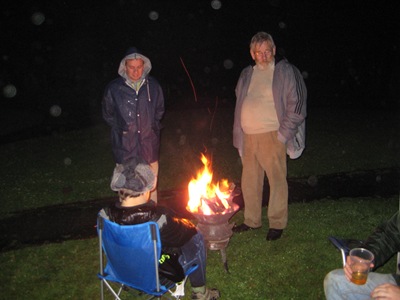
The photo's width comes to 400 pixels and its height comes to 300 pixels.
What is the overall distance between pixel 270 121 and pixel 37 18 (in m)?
18.5

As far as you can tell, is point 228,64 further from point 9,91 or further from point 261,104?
point 261,104

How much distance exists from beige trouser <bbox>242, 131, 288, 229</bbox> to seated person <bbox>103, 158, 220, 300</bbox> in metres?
1.74

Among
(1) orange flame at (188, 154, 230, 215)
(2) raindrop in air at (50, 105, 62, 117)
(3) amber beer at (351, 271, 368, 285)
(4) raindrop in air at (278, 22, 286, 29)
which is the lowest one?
(3) amber beer at (351, 271, 368, 285)

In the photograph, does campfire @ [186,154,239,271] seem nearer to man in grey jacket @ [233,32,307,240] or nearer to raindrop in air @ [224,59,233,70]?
man in grey jacket @ [233,32,307,240]

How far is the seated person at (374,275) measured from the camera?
2.72 m

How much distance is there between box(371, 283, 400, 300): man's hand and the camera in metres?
2.38

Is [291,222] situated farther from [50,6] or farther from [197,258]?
[50,6]

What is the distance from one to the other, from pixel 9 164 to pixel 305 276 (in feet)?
26.7

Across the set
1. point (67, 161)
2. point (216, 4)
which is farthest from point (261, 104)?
point (216, 4)

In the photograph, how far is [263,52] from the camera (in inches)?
178

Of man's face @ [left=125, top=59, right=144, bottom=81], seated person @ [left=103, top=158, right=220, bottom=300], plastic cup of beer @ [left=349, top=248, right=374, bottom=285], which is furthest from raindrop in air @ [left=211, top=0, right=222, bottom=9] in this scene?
plastic cup of beer @ [left=349, top=248, right=374, bottom=285]

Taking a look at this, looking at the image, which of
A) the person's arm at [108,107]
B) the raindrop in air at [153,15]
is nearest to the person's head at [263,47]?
the person's arm at [108,107]

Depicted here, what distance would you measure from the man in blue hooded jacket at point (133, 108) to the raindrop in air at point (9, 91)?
51.0 feet

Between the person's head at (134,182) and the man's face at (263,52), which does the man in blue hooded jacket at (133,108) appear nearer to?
the man's face at (263,52)
